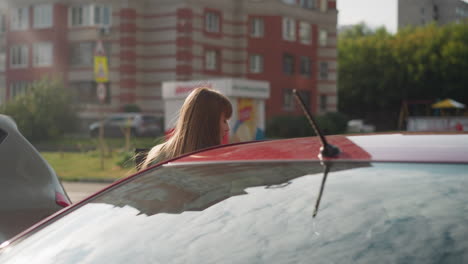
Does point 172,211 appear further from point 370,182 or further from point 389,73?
point 389,73

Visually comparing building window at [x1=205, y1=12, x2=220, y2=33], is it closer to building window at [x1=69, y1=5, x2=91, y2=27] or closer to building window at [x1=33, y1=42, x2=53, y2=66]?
building window at [x1=69, y1=5, x2=91, y2=27]

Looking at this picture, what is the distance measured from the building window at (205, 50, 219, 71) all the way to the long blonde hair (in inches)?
1523

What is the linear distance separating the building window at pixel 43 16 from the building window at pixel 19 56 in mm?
Result: 2048

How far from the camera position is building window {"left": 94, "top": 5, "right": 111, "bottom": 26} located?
140 feet

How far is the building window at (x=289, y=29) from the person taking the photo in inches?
1818

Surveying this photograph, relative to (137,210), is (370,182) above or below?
above

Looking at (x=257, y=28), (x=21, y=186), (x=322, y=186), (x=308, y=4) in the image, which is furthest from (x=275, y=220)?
(x=308, y=4)

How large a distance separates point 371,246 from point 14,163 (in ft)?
8.95

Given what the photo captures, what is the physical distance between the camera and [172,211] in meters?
2.22

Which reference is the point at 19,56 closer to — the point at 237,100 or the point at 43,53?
the point at 43,53

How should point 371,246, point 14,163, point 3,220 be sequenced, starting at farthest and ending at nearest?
point 14,163 → point 3,220 → point 371,246

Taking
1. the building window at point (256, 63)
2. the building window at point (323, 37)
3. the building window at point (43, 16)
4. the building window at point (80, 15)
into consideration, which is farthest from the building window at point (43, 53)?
the building window at point (323, 37)

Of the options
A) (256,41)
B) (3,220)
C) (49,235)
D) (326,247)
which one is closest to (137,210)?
(49,235)

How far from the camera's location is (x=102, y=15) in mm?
42875
